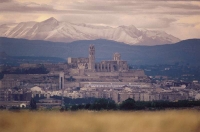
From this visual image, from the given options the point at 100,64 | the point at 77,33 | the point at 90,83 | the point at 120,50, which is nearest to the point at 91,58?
the point at 100,64

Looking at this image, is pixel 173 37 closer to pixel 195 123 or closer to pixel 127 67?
pixel 127 67

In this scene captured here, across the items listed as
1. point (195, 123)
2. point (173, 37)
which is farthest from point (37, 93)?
point (195, 123)

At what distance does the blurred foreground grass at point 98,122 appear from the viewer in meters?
7.36

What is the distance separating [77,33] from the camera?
1571cm

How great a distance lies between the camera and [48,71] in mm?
17312

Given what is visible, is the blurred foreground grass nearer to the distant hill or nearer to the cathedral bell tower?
the distant hill

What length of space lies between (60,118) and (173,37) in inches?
314

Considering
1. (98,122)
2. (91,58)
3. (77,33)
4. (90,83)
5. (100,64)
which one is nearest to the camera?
(98,122)

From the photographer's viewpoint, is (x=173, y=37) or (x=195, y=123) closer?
(x=195, y=123)

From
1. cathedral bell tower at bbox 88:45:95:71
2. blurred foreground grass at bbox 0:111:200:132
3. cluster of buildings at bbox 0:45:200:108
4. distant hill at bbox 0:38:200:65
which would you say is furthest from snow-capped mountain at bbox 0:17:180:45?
blurred foreground grass at bbox 0:111:200:132

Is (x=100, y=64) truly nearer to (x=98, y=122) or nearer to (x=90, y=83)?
(x=90, y=83)

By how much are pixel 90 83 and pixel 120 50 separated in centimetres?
175

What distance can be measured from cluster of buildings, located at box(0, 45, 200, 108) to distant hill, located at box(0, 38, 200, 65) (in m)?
0.28

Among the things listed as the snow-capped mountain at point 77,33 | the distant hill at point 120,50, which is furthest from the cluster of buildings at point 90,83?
the snow-capped mountain at point 77,33
